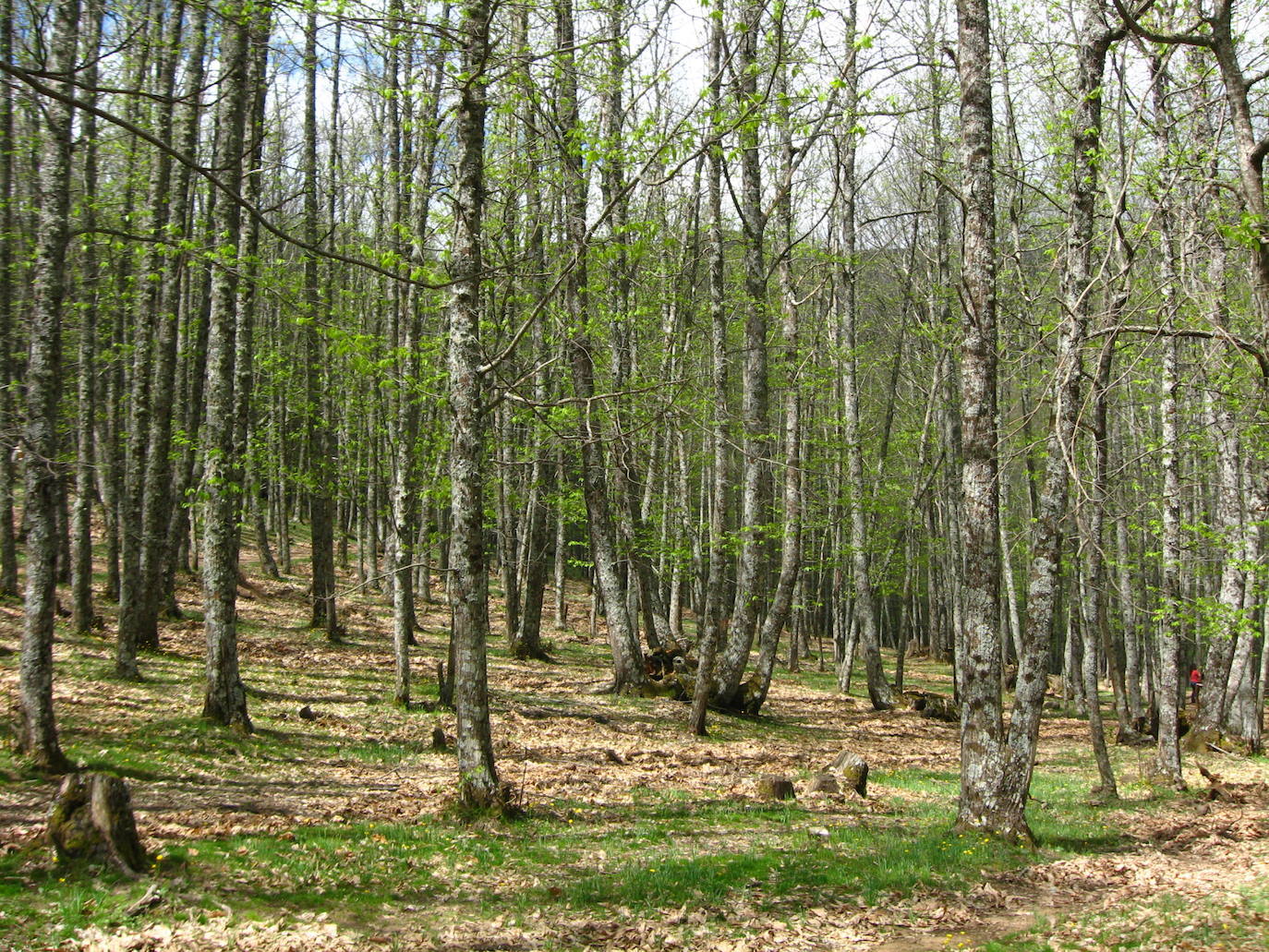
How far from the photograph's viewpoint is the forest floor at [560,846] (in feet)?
19.7

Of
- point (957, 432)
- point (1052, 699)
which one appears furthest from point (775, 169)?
point (1052, 699)

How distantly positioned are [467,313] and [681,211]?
17.7 m

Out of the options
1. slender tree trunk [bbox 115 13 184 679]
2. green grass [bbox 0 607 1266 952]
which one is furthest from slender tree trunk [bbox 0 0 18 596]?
green grass [bbox 0 607 1266 952]

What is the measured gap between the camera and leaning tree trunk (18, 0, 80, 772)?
25.5ft

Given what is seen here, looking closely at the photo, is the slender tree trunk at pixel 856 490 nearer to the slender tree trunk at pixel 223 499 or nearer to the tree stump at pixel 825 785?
the tree stump at pixel 825 785

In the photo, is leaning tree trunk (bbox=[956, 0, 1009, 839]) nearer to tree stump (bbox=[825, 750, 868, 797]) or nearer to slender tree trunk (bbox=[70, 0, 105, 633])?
tree stump (bbox=[825, 750, 868, 797])

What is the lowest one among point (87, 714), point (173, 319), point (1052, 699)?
point (1052, 699)

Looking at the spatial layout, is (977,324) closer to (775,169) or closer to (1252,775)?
(1252,775)

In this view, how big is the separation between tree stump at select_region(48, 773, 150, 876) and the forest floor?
Answer: 127 millimetres

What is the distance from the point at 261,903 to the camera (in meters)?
6.00

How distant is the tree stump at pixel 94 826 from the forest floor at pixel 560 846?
0.42ft

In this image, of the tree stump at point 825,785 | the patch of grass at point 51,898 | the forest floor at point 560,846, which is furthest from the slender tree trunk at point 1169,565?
the patch of grass at point 51,898

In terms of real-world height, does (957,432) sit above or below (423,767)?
above

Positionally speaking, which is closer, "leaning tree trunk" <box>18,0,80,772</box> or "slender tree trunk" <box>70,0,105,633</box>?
"leaning tree trunk" <box>18,0,80,772</box>
